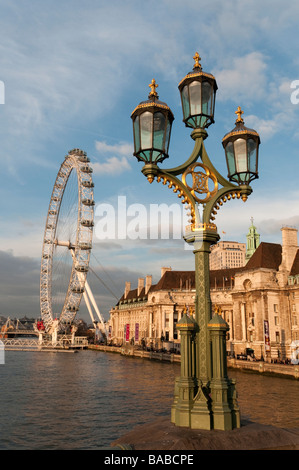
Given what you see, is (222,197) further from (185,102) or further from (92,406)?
(92,406)

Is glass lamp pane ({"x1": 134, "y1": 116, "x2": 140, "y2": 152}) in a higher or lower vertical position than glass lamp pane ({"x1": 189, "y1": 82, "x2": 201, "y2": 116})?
lower

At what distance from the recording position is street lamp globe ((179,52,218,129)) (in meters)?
11.0

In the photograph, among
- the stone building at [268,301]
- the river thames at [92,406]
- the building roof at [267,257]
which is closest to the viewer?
the river thames at [92,406]

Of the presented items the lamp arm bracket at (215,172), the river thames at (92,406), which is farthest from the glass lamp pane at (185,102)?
the river thames at (92,406)

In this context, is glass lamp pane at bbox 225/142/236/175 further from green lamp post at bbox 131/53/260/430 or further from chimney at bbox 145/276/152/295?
chimney at bbox 145/276/152/295

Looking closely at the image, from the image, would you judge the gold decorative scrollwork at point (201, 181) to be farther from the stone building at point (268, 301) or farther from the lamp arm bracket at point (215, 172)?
the stone building at point (268, 301)

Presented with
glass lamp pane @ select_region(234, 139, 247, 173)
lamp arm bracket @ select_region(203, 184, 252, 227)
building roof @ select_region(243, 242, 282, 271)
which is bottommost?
lamp arm bracket @ select_region(203, 184, 252, 227)

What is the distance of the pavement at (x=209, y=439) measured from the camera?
776cm

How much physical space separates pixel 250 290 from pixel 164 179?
2377 inches

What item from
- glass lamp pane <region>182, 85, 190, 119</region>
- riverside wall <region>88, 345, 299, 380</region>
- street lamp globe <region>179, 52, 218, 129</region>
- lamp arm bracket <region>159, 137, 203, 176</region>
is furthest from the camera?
riverside wall <region>88, 345, 299, 380</region>

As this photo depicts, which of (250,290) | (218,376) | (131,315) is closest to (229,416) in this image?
(218,376)

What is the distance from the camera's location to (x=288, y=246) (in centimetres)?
6638

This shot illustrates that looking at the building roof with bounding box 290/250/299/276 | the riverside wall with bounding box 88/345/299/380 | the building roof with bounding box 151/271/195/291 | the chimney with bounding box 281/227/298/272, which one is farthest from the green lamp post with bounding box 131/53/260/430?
the building roof with bounding box 151/271/195/291

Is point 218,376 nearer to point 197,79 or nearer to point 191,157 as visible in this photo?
point 191,157
